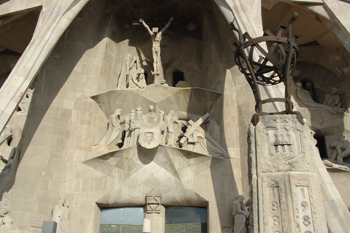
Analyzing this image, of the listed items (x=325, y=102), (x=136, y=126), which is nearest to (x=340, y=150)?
(x=325, y=102)

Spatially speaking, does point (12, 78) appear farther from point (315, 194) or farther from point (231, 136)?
point (315, 194)

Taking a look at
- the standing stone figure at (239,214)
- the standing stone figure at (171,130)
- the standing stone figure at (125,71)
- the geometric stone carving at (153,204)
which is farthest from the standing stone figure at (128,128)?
the standing stone figure at (239,214)

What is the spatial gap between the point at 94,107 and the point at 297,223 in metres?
6.36

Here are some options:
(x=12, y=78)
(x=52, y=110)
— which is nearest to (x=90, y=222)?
(x=52, y=110)

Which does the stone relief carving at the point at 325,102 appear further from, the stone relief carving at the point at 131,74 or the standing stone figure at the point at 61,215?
the standing stone figure at the point at 61,215

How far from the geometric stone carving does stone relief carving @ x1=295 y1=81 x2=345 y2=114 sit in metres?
4.08

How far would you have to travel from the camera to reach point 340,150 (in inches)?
316

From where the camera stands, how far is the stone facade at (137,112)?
754 centimetres

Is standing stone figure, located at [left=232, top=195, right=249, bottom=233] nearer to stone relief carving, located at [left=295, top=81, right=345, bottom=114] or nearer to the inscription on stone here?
stone relief carving, located at [left=295, top=81, right=345, bottom=114]

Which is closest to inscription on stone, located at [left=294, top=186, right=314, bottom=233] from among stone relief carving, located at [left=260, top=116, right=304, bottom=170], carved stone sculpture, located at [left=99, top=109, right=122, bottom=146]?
stone relief carving, located at [left=260, top=116, right=304, bottom=170]

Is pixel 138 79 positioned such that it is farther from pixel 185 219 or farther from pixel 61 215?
pixel 61 215

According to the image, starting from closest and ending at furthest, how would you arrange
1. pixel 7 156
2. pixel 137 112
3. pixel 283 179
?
pixel 283 179 < pixel 7 156 < pixel 137 112

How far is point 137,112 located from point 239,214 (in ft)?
10.7

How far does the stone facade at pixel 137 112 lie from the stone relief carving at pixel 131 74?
1.4 inches
